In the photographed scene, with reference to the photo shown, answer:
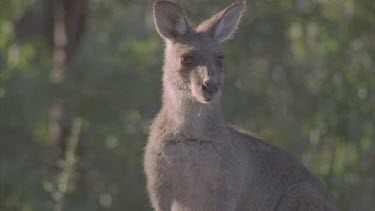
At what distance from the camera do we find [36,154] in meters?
13.8

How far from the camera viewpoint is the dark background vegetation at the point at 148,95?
36.7 ft

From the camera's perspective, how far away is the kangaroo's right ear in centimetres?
744

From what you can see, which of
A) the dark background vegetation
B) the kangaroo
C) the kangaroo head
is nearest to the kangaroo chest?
the kangaroo

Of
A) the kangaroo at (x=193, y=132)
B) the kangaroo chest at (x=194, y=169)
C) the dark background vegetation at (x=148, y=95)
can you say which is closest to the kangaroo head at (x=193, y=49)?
the kangaroo at (x=193, y=132)

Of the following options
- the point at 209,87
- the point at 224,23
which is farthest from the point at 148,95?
the point at 209,87

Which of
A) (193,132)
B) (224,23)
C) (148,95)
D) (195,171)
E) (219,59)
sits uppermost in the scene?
(224,23)

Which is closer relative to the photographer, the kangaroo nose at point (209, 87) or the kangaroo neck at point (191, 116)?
the kangaroo nose at point (209, 87)

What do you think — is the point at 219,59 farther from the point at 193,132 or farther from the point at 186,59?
the point at 193,132

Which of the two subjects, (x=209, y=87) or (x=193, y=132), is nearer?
(x=209, y=87)

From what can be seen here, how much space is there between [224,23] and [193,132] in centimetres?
90

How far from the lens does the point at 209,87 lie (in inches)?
276

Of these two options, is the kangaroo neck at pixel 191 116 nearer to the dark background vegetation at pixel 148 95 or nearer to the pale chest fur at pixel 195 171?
the pale chest fur at pixel 195 171

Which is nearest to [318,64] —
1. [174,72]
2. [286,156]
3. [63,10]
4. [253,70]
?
[253,70]

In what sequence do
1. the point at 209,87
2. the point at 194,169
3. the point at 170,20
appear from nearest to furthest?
the point at 209,87, the point at 194,169, the point at 170,20
